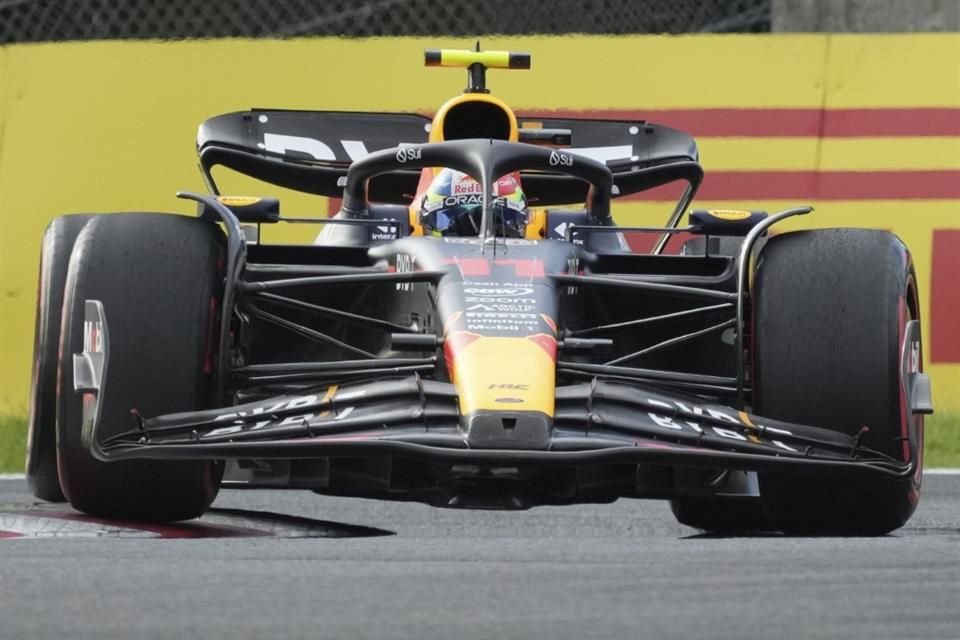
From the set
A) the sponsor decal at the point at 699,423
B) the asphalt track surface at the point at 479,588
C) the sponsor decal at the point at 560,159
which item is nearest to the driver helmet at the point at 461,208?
the sponsor decal at the point at 560,159

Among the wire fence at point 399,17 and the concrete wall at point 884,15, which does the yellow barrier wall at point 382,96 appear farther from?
the wire fence at point 399,17

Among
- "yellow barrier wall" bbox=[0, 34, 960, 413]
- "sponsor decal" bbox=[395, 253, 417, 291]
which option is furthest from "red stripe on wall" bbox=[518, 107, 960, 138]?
"sponsor decal" bbox=[395, 253, 417, 291]

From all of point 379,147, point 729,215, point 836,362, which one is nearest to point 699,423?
point 836,362

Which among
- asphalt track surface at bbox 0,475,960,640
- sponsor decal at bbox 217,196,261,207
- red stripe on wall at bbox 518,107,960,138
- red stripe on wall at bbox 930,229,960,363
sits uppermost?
red stripe on wall at bbox 518,107,960,138

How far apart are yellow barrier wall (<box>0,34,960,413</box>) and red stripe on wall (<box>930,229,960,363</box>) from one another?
14 centimetres

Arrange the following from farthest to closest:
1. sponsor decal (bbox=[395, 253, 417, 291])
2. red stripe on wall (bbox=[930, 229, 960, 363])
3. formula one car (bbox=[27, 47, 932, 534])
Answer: red stripe on wall (bbox=[930, 229, 960, 363])
sponsor decal (bbox=[395, 253, 417, 291])
formula one car (bbox=[27, 47, 932, 534])

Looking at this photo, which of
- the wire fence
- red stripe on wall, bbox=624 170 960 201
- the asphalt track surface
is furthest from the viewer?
the wire fence

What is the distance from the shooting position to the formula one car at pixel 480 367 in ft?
15.7

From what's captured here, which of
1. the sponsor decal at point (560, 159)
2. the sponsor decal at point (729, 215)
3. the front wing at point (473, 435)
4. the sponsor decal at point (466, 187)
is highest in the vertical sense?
the sponsor decal at point (560, 159)

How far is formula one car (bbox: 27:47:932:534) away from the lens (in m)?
4.78

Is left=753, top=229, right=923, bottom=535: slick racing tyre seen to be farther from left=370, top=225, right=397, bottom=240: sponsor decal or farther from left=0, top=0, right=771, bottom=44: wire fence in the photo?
left=0, top=0, right=771, bottom=44: wire fence

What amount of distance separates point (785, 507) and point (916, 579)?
1.62 meters

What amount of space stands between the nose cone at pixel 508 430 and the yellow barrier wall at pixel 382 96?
4.02m

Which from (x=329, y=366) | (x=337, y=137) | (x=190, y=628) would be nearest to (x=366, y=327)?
(x=329, y=366)
